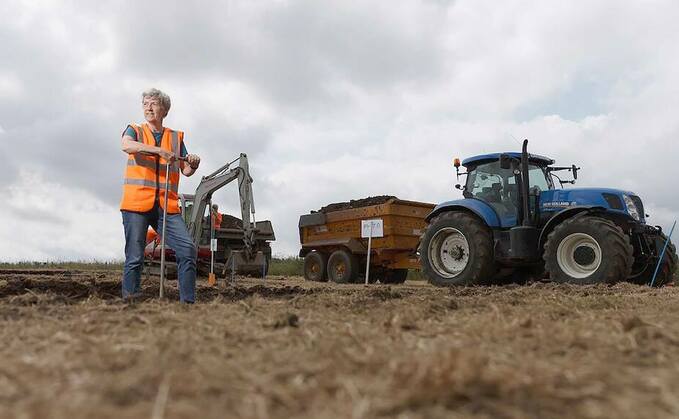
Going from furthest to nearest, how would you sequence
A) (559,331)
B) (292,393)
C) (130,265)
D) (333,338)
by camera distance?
(130,265) → (559,331) → (333,338) → (292,393)

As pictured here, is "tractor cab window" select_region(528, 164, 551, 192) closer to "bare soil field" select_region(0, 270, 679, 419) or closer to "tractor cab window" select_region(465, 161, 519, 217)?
"tractor cab window" select_region(465, 161, 519, 217)

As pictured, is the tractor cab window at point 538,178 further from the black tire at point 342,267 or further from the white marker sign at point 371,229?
the black tire at point 342,267

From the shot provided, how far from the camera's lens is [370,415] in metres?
1.66

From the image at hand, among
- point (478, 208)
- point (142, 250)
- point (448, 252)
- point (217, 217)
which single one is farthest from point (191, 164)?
point (217, 217)

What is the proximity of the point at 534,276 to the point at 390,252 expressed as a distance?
4121 millimetres

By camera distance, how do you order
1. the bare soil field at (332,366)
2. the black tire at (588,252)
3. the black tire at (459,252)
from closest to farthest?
1. the bare soil field at (332,366)
2. the black tire at (588,252)
3. the black tire at (459,252)

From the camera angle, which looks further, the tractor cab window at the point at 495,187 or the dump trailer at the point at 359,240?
the dump trailer at the point at 359,240

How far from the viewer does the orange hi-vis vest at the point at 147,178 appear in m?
5.34

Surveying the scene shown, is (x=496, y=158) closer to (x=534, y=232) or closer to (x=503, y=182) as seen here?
(x=503, y=182)

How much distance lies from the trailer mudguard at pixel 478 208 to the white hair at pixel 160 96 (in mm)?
5583

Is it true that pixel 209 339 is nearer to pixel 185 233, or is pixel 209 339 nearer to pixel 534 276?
pixel 185 233

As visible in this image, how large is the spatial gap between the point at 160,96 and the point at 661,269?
7405 millimetres

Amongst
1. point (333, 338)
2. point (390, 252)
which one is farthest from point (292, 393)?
point (390, 252)

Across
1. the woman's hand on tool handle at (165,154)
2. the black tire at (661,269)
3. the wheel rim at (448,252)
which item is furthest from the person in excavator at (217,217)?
the woman's hand on tool handle at (165,154)
